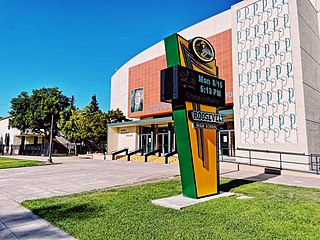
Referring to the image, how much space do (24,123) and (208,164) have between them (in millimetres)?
41938

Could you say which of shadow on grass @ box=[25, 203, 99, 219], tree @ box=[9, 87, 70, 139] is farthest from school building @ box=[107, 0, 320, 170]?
tree @ box=[9, 87, 70, 139]

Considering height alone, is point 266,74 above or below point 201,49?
above

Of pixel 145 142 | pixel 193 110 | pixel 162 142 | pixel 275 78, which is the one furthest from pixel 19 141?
pixel 193 110

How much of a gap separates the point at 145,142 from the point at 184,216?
2691cm

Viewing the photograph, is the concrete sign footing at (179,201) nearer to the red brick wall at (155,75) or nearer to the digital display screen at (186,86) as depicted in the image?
the digital display screen at (186,86)

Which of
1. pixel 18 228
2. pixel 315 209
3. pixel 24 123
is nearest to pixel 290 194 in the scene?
pixel 315 209

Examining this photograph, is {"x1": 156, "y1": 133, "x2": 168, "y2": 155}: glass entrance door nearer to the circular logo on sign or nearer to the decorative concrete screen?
the decorative concrete screen

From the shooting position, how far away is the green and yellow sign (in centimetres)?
732

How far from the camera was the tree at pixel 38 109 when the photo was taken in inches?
1607

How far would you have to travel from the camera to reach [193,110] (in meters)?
7.53

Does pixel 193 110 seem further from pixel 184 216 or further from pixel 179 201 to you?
pixel 184 216

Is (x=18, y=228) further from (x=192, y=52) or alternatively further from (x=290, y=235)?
(x=192, y=52)

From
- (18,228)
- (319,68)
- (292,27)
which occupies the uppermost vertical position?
(292,27)

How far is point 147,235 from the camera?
14.4ft
